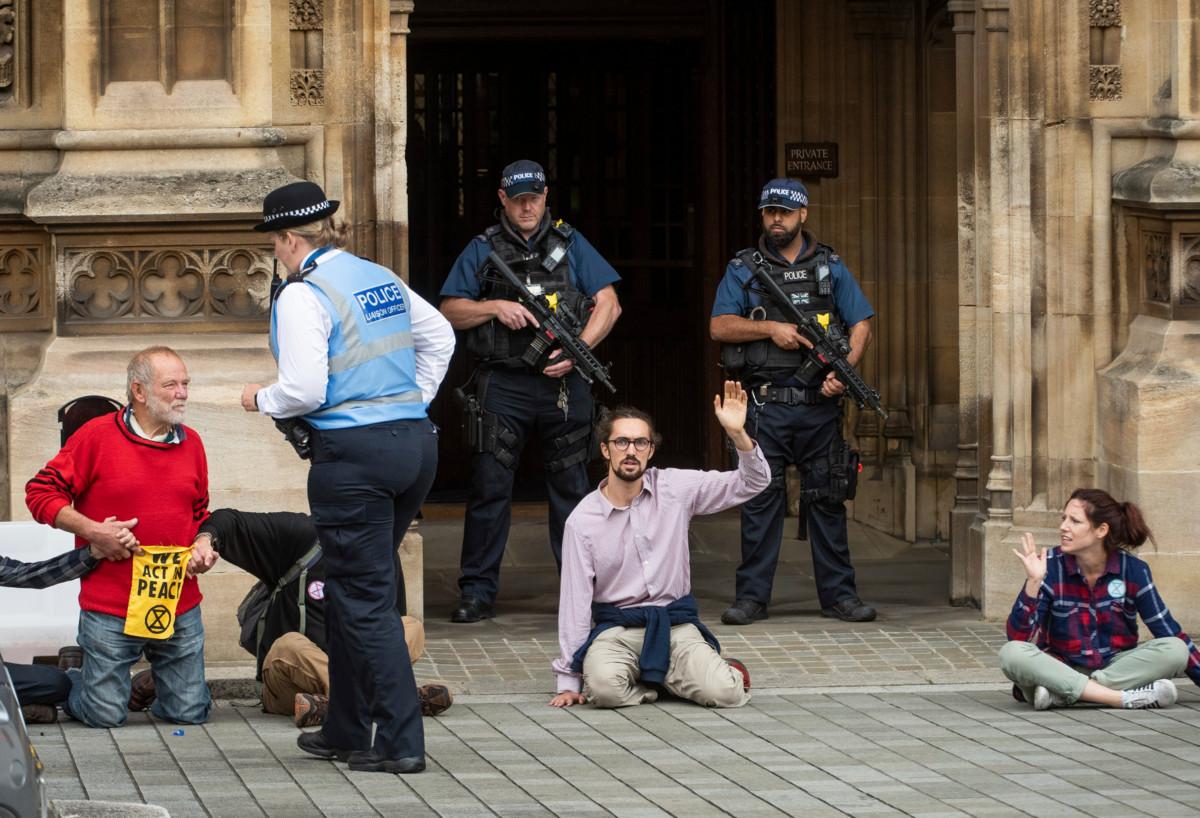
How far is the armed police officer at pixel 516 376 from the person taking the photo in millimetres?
10797

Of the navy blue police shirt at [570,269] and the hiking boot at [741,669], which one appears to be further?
the navy blue police shirt at [570,269]

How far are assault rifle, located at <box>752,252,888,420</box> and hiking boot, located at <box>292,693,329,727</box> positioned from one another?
3.19 m

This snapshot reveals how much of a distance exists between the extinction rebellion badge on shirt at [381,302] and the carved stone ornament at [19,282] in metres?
2.89

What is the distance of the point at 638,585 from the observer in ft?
29.7

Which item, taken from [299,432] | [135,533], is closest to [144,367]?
[135,533]

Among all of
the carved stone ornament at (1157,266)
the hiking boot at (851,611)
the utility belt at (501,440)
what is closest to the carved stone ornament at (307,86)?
the utility belt at (501,440)

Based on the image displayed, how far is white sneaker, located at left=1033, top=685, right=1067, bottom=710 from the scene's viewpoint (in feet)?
28.7

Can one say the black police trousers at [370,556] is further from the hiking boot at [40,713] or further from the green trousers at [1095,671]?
the green trousers at [1095,671]

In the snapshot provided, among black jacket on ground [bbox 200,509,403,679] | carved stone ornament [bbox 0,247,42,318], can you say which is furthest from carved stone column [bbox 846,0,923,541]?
black jacket on ground [bbox 200,509,403,679]

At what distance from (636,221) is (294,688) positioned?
5.98 metres

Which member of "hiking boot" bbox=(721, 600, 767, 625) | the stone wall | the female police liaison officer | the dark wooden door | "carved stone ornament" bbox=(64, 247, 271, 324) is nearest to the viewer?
the female police liaison officer

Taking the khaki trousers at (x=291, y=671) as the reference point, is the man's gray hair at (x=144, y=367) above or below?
above

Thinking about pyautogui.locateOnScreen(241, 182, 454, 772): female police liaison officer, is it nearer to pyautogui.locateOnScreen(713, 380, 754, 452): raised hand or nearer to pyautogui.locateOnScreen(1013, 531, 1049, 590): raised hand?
pyautogui.locateOnScreen(713, 380, 754, 452): raised hand

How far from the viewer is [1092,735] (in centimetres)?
834
